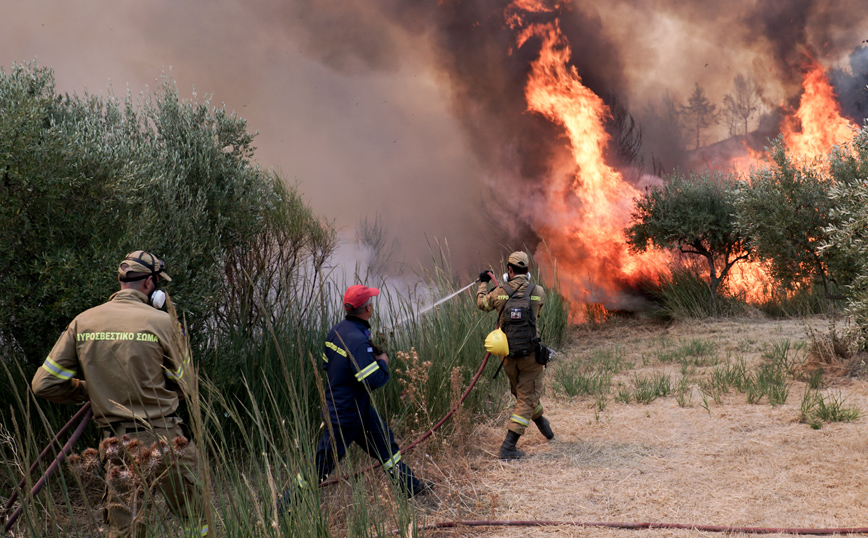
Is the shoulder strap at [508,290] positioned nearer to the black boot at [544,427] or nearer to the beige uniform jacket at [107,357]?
the black boot at [544,427]

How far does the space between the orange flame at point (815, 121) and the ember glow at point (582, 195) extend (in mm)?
5653

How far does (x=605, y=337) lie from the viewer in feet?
42.5

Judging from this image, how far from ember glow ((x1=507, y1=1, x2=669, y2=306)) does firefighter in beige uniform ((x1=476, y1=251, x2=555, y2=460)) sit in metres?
10.1

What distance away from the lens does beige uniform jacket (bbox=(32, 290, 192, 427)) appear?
3.00 m

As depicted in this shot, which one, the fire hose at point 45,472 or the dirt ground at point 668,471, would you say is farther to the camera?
the dirt ground at point 668,471

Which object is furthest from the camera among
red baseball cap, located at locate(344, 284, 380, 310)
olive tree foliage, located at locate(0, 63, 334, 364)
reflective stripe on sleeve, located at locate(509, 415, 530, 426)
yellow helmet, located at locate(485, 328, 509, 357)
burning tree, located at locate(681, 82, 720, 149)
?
burning tree, located at locate(681, 82, 720, 149)

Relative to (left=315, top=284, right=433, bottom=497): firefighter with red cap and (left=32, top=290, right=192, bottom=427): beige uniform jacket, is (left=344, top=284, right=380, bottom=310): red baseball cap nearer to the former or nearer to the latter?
(left=315, top=284, right=433, bottom=497): firefighter with red cap

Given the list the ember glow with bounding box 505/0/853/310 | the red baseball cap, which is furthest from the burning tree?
the red baseball cap

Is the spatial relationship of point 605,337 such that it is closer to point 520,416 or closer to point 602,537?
point 520,416

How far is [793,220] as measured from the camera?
815 cm

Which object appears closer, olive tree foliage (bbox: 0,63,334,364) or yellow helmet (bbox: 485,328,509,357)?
olive tree foliage (bbox: 0,63,334,364)

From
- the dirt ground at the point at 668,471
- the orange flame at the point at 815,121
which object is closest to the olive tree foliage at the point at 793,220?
the dirt ground at the point at 668,471

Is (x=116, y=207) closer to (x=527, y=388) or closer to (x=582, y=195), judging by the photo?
(x=527, y=388)

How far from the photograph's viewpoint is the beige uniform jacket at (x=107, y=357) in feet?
9.84
